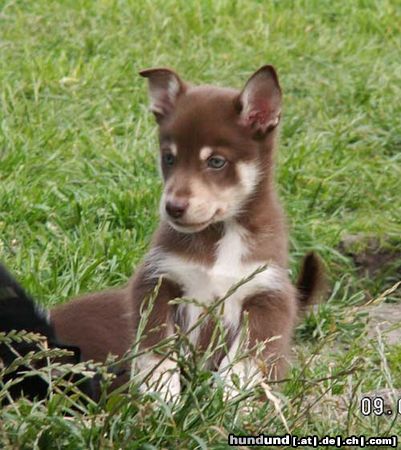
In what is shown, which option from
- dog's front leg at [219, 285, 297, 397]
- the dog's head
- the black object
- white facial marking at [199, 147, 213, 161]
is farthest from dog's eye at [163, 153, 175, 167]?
the black object

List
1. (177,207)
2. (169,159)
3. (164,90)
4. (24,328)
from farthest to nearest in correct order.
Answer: (164,90) < (169,159) < (177,207) < (24,328)

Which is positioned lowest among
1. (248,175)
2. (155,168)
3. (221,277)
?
(155,168)

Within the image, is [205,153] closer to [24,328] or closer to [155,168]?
[24,328]

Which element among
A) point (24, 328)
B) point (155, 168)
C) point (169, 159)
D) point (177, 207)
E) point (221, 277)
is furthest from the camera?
point (155, 168)

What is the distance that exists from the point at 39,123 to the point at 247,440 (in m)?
4.60

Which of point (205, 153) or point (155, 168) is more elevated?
point (205, 153)

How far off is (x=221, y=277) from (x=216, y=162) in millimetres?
481

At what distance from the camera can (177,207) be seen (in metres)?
5.88

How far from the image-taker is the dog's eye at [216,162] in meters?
6.02

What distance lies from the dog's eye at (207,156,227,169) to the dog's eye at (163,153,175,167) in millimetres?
166

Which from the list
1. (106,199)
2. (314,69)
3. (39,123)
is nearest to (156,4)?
(314,69)

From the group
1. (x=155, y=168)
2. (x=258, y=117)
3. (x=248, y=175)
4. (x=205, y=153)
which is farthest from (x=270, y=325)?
(x=155, y=168)

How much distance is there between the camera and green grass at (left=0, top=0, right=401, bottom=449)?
492 cm

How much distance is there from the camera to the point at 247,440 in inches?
190
